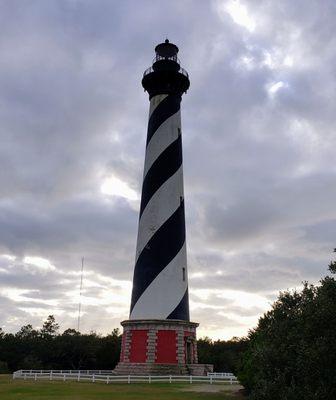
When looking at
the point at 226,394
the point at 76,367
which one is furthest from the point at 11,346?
the point at 226,394

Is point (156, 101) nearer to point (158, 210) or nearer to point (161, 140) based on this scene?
point (161, 140)

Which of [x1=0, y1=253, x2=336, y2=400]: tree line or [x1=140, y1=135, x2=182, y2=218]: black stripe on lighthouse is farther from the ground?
[x1=140, y1=135, x2=182, y2=218]: black stripe on lighthouse

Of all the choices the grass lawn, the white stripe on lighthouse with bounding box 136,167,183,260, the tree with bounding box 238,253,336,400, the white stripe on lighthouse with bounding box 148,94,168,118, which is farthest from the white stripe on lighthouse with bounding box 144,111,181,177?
the tree with bounding box 238,253,336,400

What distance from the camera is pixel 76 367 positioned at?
5241cm

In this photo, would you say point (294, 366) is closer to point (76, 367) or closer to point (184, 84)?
point (184, 84)

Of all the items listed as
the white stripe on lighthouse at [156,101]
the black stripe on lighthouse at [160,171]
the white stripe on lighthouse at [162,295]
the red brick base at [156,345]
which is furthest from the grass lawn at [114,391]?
the white stripe on lighthouse at [156,101]

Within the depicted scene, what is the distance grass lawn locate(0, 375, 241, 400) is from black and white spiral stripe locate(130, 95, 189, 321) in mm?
6232

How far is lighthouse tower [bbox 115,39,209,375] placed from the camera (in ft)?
101

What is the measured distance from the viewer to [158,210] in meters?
33.3

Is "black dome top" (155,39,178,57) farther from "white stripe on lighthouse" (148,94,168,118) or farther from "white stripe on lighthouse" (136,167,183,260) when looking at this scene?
"white stripe on lighthouse" (136,167,183,260)

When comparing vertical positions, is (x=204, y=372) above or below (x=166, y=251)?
below

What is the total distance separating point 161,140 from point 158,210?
5331 mm

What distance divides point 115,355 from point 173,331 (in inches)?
733

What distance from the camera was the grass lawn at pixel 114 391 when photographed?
832 inches
